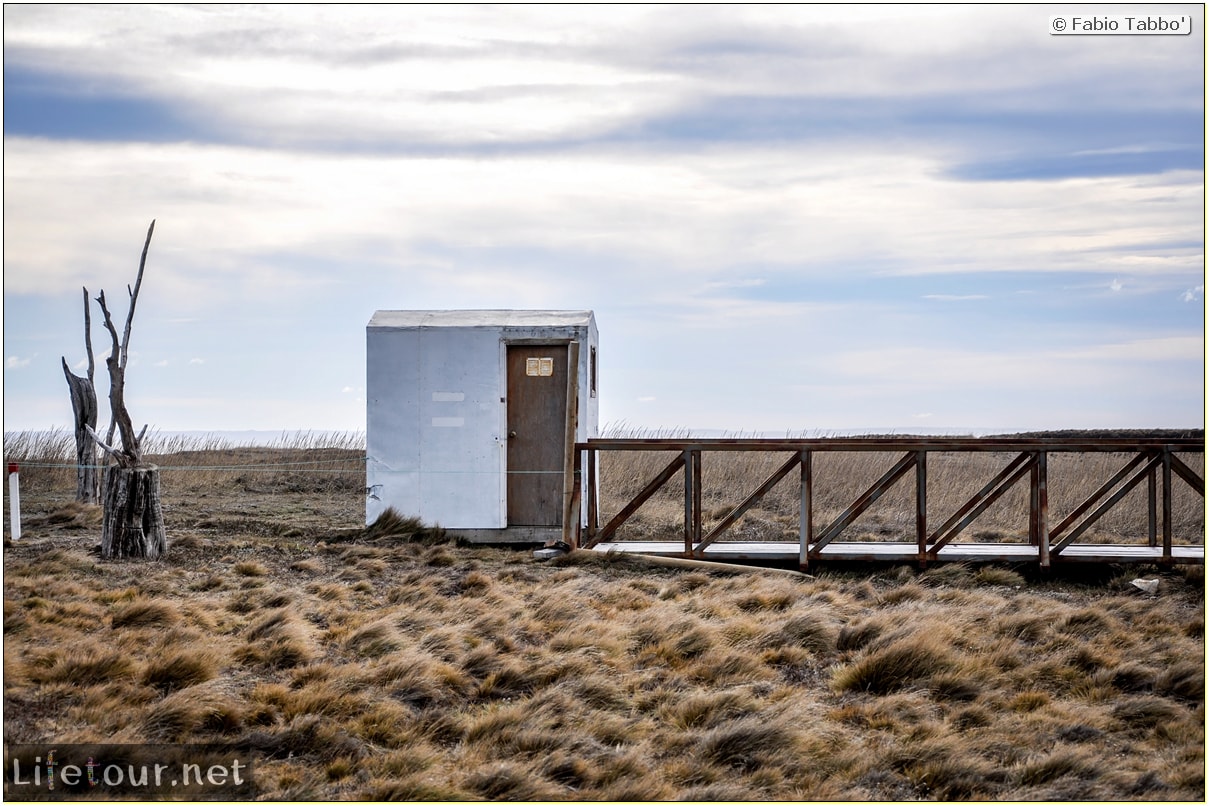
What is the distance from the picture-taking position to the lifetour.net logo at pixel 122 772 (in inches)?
155

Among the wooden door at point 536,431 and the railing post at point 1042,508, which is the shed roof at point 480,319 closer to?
the wooden door at point 536,431

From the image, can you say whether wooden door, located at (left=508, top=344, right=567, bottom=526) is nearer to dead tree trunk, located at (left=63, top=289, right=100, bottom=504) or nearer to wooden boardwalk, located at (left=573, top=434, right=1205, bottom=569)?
wooden boardwalk, located at (left=573, top=434, right=1205, bottom=569)

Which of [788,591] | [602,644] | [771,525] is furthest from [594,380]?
[602,644]

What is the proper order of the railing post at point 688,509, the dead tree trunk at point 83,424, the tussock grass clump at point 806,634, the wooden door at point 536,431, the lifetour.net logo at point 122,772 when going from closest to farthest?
1. the lifetour.net logo at point 122,772
2. the tussock grass clump at point 806,634
3. the railing post at point 688,509
4. the wooden door at point 536,431
5. the dead tree trunk at point 83,424

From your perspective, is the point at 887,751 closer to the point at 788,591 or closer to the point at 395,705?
the point at 395,705

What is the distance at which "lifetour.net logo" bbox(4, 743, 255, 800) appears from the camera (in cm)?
395

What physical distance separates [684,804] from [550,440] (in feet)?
21.2

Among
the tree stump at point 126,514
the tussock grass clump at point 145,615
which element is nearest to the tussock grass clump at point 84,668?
the tussock grass clump at point 145,615

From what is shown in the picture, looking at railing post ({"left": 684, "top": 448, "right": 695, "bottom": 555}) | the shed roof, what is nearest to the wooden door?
the shed roof

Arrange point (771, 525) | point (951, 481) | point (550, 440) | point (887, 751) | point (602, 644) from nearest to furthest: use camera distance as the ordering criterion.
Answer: point (887, 751)
point (602, 644)
point (550, 440)
point (771, 525)
point (951, 481)

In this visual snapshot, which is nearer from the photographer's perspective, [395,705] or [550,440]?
[395,705]

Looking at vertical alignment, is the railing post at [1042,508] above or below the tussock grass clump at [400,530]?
above

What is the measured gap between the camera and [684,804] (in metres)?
3.85

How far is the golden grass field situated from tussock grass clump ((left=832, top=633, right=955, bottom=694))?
0.02 m
